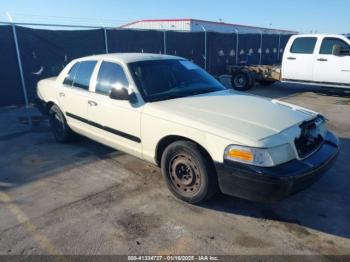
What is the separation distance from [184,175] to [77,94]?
7.88ft

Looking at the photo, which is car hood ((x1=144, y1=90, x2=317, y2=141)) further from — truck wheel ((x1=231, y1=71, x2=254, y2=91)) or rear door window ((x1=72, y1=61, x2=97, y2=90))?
truck wheel ((x1=231, y1=71, x2=254, y2=91))

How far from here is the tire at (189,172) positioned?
10.8ft

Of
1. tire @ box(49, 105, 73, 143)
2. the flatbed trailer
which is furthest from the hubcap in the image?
the flatbed trailer

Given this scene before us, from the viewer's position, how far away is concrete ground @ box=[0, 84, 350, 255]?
2.94m

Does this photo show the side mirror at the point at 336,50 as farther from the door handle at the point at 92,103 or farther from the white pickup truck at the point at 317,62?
the door handle at the point at 92,103

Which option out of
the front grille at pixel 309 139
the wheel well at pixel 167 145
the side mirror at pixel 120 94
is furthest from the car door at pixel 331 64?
the side mirror at pixel 120 94

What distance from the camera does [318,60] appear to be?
974 centimetres

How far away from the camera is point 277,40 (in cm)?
2111

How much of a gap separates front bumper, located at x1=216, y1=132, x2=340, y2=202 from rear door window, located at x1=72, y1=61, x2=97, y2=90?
2.69 metres

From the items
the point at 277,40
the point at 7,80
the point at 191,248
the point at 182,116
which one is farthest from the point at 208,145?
the point at 277,40

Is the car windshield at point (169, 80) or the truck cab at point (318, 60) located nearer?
the car windshield at point (169, 80)

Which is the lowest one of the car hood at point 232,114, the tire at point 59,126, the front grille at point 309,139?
the tire at point 59,126

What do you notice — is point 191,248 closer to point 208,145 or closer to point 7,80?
point 208,145

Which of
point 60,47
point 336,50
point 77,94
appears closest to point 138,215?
point 77,94
